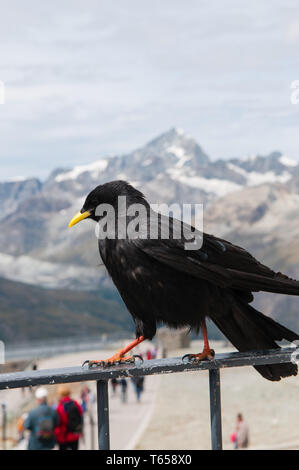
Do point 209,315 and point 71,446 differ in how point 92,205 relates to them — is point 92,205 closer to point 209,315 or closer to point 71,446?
point 209,315

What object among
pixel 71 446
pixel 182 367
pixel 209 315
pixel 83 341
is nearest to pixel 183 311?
pixel 209 315

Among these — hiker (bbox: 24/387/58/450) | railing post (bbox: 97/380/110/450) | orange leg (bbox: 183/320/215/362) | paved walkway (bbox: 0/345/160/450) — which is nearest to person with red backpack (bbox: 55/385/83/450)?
hiker (bbox: 24/387/58/450)

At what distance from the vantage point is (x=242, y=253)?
4469 millimetres

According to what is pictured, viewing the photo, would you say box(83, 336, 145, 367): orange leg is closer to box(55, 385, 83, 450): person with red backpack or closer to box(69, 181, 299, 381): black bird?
box(69, 181, 299, 381): black bird

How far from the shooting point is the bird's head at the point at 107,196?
4.83 metres

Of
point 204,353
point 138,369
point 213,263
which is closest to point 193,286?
point 213,263

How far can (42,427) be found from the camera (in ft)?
36.7

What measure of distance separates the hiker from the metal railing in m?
7.84

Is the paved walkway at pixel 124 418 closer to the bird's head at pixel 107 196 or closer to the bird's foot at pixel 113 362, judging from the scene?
the bird's head at pixel 107 196

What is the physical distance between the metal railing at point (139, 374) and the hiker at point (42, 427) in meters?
7.84

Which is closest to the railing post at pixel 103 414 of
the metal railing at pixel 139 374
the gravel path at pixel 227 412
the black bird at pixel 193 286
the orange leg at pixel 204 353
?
the metal railing at pixel 139 374

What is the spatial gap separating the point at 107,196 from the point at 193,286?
961 millimetres

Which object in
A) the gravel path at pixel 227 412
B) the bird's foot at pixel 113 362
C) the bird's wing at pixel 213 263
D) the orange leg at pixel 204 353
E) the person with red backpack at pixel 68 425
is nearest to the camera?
the bird's foot at pixel 113 362

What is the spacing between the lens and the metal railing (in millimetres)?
3205
